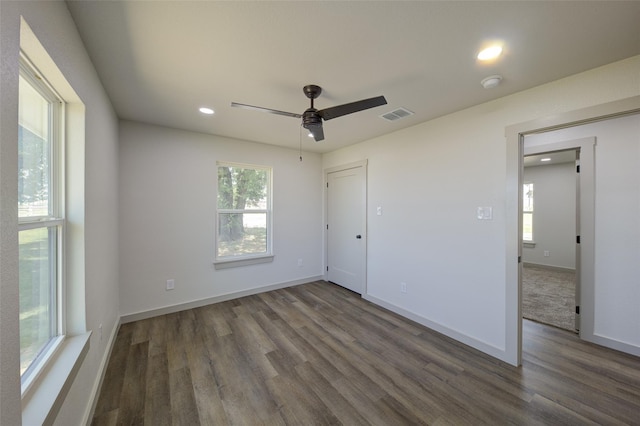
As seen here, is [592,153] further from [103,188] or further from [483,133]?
[103,188]

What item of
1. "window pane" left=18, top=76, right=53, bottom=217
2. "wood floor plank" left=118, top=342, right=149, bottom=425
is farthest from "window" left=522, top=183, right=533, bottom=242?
"window pane" left=18, top=76, right=53, bottom=217

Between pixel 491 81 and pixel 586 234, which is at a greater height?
pixel 491 81

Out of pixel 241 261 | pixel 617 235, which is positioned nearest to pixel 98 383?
pixel 241 261

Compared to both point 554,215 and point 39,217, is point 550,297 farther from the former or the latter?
point 39,217

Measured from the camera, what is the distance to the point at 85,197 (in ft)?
5.24

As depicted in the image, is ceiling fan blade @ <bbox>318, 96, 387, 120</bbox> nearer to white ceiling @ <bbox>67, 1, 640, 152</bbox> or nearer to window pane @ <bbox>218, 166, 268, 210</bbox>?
white ceiling @ <bbox>67, 1, 640, 152</bbox>

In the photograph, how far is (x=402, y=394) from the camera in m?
1.85

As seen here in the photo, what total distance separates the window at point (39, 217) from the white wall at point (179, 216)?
169 centimetres

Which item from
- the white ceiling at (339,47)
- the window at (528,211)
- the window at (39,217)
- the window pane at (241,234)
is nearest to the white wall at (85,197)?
the window at (39,217)

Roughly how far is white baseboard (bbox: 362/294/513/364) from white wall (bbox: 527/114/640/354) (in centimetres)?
121

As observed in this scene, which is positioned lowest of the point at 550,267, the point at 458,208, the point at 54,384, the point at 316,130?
the point at 550,267

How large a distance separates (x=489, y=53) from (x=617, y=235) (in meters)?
2.49

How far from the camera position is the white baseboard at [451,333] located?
90.6 inches

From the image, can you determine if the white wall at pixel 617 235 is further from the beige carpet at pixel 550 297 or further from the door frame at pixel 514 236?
the door frame at pixel 514 236
